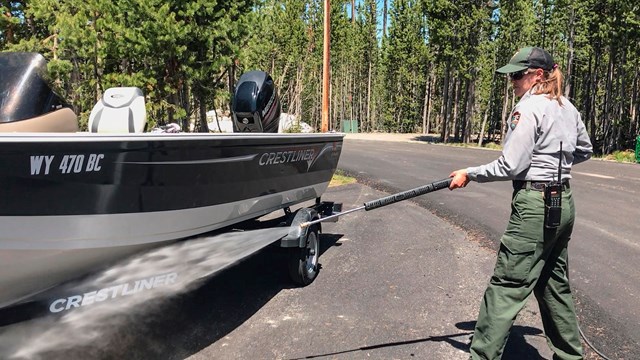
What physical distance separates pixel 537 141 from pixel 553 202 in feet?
1.26

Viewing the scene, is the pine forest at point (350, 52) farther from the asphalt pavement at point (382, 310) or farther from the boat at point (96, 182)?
the asphalt pavement at point (382, 310)

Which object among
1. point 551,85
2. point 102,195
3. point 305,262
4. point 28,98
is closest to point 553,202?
point 551,85

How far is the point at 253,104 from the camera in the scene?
18.0 feet

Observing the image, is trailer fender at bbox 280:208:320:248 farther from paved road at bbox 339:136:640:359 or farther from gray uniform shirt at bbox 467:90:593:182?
paved road at bbox 339:136:640:359

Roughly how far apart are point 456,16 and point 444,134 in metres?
8.93

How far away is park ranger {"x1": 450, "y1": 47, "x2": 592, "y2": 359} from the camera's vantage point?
3059 mm

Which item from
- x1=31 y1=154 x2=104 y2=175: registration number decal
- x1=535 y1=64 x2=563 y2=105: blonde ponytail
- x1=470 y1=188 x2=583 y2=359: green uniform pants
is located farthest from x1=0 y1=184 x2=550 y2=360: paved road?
x1=535 y1=64 x2=563 y2=105: blonde ponytail

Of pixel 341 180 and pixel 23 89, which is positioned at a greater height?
pixel 23 89

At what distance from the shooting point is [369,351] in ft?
12.2

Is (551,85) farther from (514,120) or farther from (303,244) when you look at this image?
(303,244)

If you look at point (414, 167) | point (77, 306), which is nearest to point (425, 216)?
point (77, 306)

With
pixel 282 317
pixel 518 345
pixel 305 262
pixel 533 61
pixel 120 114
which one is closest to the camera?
pixel 533 61

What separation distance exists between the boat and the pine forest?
561 millimetres

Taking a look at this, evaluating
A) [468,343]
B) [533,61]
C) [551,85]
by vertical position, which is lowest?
[468,343]
